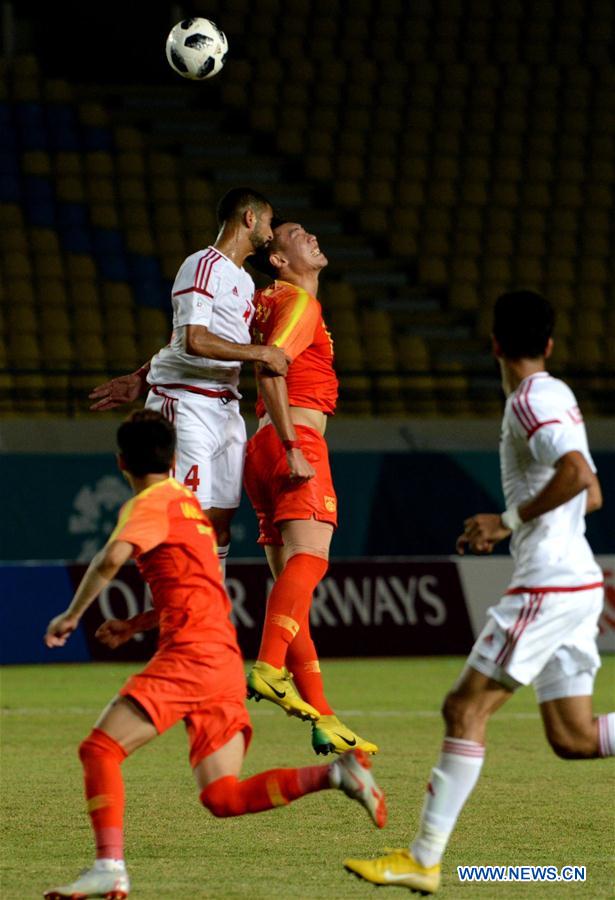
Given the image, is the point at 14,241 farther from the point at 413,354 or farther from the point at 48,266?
the point at 413,354

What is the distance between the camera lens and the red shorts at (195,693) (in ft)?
15.0

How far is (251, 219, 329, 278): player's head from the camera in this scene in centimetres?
691

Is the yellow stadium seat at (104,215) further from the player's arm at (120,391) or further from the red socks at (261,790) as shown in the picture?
the red socks at (261,790)

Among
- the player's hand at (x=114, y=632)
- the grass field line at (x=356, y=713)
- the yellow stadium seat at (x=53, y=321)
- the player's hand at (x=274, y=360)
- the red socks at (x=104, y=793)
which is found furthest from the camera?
the yellow stadium seat at (x=53, y=321)

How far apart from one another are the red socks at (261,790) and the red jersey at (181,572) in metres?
0.43

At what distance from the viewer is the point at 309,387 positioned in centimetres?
687

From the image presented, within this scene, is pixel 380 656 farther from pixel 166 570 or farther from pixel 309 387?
pixel 166 570

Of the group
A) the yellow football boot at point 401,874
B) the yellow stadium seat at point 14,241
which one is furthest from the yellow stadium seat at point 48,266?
the yellow football boot at point 401,874

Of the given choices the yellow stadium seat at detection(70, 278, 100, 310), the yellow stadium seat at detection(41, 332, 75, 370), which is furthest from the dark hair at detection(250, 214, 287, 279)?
the yellow stadium seat at detection(70, 278, 100, 310)

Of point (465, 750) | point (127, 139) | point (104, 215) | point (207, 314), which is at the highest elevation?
point (127, 139)

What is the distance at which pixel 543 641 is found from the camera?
4.59 m

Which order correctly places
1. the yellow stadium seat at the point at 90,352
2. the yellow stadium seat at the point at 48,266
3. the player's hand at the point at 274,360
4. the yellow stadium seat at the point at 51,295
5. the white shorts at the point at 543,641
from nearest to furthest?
the white shorts at the point at 543,641 → the player's hand at the point at 274,360 → the yellow stadium seat at the point at 90,352 → the yellow stadium seat at the point at 51,295 → the yellow stadium seat at the point at 48,266

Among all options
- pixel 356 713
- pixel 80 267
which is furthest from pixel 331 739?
pixel 80 267

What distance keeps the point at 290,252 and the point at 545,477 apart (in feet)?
8.38
